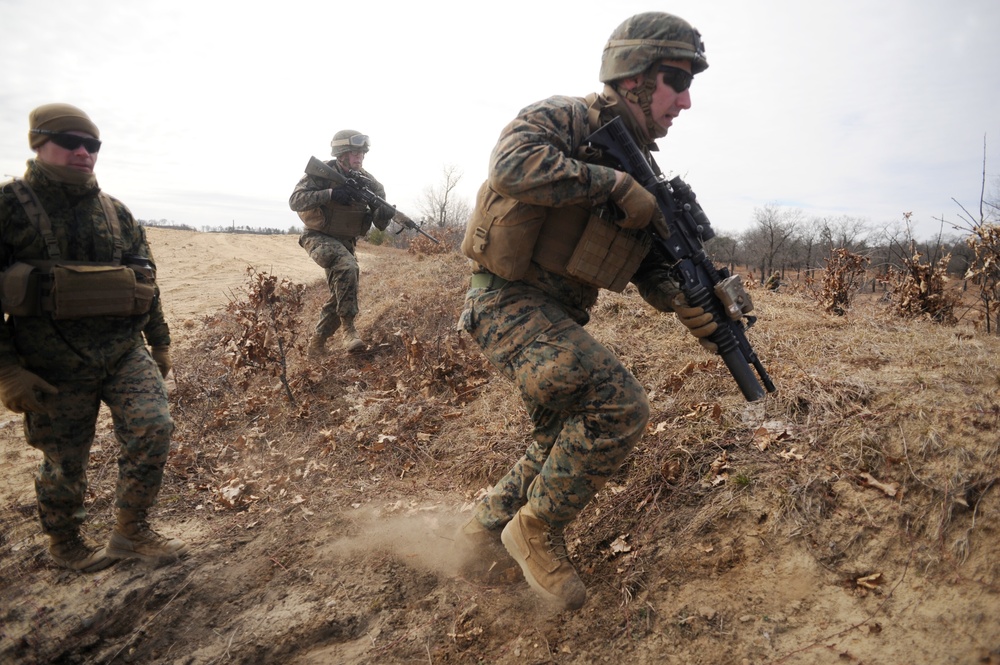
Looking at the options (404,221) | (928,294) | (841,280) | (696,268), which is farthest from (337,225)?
(928,294)

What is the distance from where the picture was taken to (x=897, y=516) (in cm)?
255

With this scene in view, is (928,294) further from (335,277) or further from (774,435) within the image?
(335,277)

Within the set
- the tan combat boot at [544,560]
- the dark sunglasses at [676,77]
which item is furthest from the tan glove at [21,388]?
the dark sunglasses at [676,77]

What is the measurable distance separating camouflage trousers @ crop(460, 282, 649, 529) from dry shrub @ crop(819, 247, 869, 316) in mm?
4864

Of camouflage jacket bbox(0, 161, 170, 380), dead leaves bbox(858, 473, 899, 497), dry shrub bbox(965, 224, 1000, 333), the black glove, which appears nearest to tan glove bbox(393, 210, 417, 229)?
the black glove

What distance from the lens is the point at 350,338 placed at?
6977mm

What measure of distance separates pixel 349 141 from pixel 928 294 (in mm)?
6476

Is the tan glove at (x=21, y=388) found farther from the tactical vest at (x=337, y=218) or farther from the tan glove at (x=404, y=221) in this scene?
the tan glove at (x=404, y=221)

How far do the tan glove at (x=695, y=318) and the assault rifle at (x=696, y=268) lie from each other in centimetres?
3

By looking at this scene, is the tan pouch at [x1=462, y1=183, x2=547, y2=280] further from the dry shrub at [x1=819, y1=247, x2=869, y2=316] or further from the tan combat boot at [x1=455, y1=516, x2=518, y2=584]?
the dry shrub at [x1=819, y1=247, x2=869, y2=316]

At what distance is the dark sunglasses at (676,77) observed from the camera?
8.52 ft

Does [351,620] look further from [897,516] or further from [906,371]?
[906,371]

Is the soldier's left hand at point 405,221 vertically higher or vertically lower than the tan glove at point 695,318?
higher

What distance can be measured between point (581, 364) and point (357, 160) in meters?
5.44
